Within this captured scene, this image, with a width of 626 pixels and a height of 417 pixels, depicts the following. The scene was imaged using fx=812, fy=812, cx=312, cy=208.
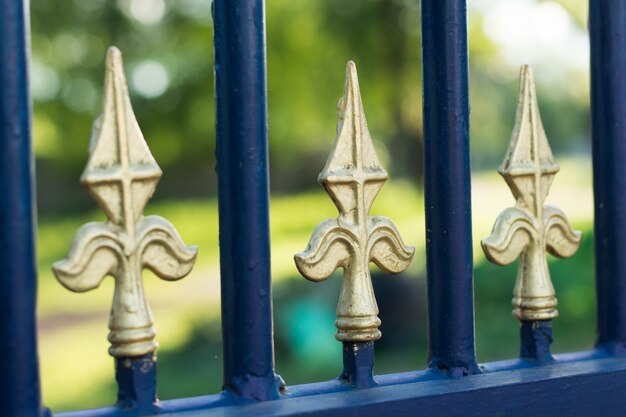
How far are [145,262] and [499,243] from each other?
559mm

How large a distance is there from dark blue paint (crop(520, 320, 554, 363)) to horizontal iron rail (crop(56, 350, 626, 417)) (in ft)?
0.07

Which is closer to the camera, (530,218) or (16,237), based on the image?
(16,237)

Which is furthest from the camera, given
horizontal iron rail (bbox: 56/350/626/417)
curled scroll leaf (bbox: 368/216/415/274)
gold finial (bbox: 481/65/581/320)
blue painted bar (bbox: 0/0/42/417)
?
gold finial (bbox: 481/65/581/320)

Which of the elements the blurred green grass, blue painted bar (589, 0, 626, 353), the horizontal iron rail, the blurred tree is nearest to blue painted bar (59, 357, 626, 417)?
the horizontal iron rail

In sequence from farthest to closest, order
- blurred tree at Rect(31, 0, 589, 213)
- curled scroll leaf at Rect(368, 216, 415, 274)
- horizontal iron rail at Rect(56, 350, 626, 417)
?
blurred tree at Rect(31, 0, 589, 213) < curled scroll leaf at Rect(368, 216, 415, 274) < horizontal iron rail at Rect(56, 350, 626, 417)

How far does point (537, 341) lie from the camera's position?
1352 millimetres

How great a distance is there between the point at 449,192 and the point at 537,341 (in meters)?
0.31

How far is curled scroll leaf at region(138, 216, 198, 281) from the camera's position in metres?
1.07

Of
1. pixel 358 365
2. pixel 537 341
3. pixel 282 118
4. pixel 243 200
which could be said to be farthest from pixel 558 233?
pixel 282 118

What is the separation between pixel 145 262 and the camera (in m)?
1.08

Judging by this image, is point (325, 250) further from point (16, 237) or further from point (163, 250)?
point (16, 237)

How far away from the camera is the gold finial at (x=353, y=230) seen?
3.84ft

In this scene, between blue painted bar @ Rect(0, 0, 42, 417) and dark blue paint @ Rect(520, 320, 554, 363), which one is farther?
dark blue paint @ Rect(520, 320, 554, 363)

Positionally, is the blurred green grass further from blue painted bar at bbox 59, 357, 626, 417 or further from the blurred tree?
blue painted bar at bbox 59, 357, 626, 417
